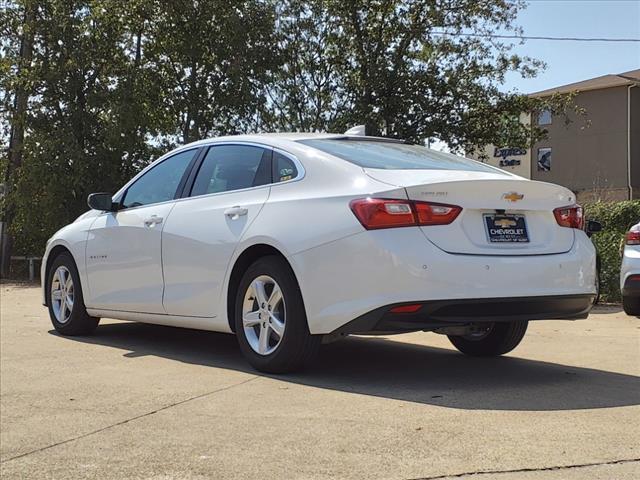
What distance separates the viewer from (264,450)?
337 centimetres

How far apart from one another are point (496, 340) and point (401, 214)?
1732 millimetres

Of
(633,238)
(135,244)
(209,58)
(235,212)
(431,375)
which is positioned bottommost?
(431,375)

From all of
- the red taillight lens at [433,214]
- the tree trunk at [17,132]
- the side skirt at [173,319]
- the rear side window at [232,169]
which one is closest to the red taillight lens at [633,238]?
the red taillight lens at [433,214]

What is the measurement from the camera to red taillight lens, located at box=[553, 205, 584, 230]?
4.87 meters

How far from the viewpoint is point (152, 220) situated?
19.9 ft

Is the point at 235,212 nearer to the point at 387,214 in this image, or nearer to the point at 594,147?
the point at 387,214

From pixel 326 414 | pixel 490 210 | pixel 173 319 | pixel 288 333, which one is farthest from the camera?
pixel 173 319

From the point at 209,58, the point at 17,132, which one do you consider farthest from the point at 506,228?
the point at 17,132

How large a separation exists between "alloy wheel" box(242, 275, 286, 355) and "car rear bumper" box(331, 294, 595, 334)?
50 centimetres

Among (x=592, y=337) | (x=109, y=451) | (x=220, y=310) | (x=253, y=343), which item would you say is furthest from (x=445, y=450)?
(x=592, y=337)

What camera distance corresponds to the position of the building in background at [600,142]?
122ft

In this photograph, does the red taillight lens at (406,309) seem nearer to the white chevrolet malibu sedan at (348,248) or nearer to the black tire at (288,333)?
the white chevrolet malibu sedan at (348,248)

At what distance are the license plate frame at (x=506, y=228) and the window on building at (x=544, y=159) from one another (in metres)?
37.9

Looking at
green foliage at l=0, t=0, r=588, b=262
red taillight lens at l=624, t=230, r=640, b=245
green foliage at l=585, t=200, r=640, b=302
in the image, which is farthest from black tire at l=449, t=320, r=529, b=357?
green foliage at l=0, t=0, r=588, b=262
